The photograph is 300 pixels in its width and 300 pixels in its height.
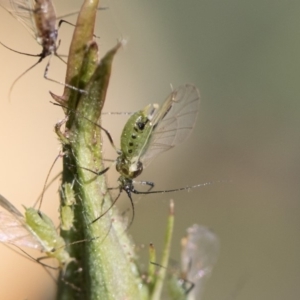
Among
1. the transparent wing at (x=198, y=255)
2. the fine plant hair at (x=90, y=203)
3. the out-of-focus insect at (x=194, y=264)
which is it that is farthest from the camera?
the transparent wing at (x=198, y=255)

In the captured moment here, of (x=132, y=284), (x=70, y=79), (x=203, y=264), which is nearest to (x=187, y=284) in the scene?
(x=203, y=264)

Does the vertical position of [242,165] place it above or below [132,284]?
above

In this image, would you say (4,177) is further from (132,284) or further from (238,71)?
(132,284)

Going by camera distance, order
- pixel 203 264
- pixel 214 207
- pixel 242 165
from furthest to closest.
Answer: pixel 242 165
pixel 214 207
pixel 203 264

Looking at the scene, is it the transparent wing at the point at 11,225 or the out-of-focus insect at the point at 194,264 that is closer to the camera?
the transparent wing at the point at 11,225

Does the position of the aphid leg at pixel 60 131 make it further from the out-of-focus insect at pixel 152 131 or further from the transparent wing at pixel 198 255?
the transparent wing at pixel 198 255

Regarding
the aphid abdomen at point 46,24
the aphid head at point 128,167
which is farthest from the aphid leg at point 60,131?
the aphid abdomen at point 46,24

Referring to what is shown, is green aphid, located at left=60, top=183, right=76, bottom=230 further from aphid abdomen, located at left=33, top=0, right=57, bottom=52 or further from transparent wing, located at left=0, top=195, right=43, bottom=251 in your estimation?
aphid abdomen, located at left=33, top=0, right=57, bottom=52
